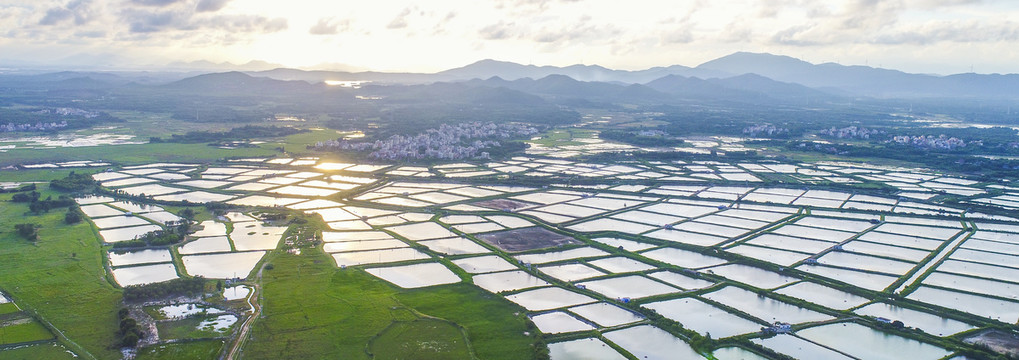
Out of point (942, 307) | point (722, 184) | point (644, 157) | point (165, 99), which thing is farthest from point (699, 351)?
point (165, 99)

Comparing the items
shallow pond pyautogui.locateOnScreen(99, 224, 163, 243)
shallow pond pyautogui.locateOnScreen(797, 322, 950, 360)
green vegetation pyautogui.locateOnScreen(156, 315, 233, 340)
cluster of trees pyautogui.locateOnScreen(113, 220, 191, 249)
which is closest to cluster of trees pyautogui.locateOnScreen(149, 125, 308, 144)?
shallow pond pyautogui.locateOnScreen(99, 224, 163, 243)

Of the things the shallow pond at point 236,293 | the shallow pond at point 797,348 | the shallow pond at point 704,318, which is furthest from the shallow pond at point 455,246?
the shallow pond at point 797,348

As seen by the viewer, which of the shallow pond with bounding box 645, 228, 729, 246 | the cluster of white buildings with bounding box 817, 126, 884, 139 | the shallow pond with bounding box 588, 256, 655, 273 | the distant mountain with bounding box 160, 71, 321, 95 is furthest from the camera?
the distant mountain with bounding box 160, 71, 321, 95

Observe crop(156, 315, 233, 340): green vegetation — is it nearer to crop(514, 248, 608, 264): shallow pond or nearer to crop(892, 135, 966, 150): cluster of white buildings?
crop(514, 248, 608, 264): shallow pond

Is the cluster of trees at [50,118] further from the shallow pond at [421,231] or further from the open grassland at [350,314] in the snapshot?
the open grassland at [350,314]

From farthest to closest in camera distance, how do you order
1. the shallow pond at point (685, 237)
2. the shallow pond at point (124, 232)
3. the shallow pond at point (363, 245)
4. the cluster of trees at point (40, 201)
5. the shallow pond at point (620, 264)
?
the cluster of trees at point (40, 201) < the shallow pond at point (685, 237) < the shallow pond at point (124, 232) < the shallow pond at point (363, 245) < the shallow pond at point (620, 264)

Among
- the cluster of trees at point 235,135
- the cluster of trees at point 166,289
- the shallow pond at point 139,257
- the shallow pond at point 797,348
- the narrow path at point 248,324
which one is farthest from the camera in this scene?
the cluster of trees at point 235,135

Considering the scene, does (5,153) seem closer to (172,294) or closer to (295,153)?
(295,153)
